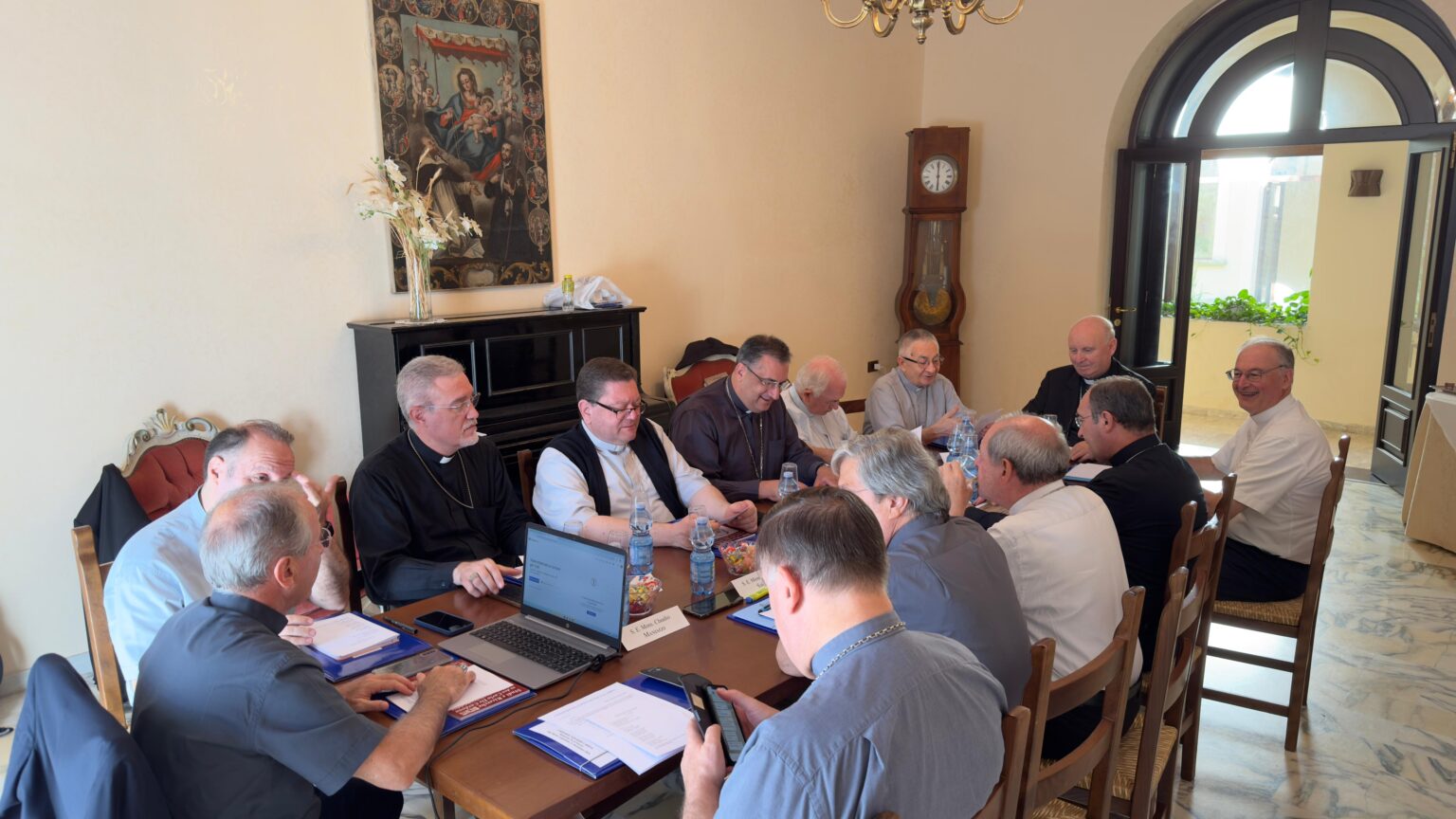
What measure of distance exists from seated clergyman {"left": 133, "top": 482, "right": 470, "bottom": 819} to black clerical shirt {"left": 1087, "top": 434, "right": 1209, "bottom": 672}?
2.02m

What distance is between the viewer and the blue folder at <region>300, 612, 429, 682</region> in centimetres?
205

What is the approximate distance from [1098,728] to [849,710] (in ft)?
2.80

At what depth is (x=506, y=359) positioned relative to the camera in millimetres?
4547

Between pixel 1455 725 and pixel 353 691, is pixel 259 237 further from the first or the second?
pixel 1455 725

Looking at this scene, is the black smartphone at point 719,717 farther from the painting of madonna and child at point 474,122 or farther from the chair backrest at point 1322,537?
the painting of madonna and child at point 474,122

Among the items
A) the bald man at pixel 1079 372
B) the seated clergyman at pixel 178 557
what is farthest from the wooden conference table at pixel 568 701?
the bald man at pixel 1079 372

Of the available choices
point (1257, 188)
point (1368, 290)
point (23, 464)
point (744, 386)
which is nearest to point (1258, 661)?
point (744, 386)

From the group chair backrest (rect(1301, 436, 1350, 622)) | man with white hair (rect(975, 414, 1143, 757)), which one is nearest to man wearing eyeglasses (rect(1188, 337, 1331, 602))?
chair backrest (rect(1301, 436, 1350, 622))

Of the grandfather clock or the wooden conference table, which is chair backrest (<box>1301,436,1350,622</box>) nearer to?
the wooden conference table

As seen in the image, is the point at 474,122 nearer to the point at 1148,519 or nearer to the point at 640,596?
the point at 640,596

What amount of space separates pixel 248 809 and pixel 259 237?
9.85ft

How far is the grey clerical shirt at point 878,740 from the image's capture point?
1271 millimetres

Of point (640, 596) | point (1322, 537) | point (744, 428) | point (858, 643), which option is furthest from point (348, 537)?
point (1322, 537)

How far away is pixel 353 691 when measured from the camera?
192 cm
